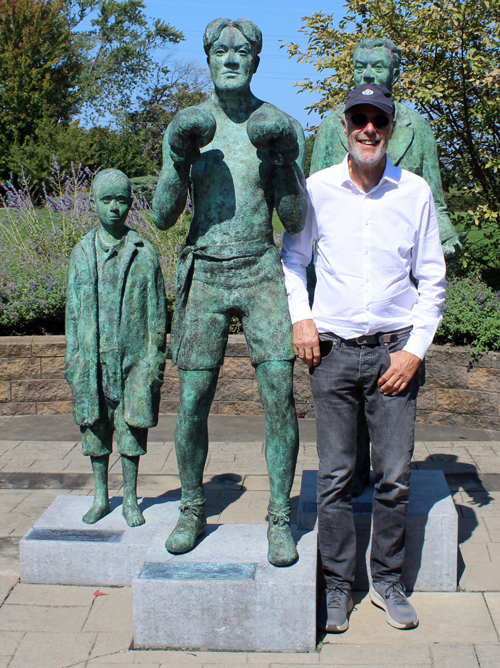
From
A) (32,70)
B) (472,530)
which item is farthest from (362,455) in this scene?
(32,70)

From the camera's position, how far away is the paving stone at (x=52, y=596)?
3537mm

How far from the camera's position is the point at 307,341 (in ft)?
10.4

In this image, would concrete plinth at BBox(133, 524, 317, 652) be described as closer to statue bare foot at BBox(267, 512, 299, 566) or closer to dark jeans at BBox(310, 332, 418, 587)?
statue bare foot at BBox(267, 512, 299, 566)

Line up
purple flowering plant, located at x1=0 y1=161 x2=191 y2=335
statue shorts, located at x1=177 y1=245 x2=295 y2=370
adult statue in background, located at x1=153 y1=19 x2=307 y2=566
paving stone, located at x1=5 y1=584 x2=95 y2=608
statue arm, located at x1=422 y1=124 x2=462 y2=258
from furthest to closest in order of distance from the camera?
1. purple flowering plant, located at x1=0 y1=161 x2=191 y2=335
2. statue arm, located at x1=422 y1=124 x2=462 y2=258
3. paving stone, located at x1=5 y1=584 x2=95 y2=608
4. statue shorts, located at x1=177 y1=245 x2=295 y2=370
5. adult statue in background, located at x1=153 y1=19 x2=307 y2=566

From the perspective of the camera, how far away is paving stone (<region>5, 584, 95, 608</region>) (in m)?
3.54

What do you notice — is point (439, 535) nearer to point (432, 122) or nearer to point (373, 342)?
point (373, 342)

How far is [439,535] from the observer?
3660 millimetres

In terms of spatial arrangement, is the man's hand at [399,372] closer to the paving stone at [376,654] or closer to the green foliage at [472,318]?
→ the paving stone at [376,654]

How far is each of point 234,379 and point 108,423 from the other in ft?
9.74

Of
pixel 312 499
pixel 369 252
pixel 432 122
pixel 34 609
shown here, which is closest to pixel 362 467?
pixel 312 499

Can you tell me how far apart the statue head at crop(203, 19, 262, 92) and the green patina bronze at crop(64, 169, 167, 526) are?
30.6 inches

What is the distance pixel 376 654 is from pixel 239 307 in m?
1.61

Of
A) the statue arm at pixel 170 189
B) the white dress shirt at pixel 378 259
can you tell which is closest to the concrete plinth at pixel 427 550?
the white dress shirt at pixel 378 259

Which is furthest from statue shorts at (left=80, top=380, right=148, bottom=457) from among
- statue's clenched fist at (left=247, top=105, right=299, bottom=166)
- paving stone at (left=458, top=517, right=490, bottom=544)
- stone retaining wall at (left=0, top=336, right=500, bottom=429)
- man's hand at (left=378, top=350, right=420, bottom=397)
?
stone retaining wall at (left=0, top=336, right=500, bottom=429)
